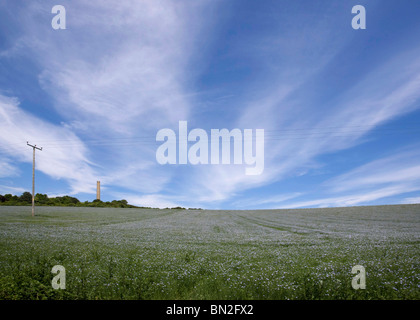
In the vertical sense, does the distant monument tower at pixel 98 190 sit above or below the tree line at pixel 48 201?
above

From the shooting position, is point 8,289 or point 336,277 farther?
point 336,277

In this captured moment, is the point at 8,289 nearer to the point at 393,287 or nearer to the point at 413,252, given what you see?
the point at 393,287

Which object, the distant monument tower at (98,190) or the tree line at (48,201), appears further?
the distant monument tower at (98,190)

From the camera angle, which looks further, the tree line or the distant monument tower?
the distant monument tower

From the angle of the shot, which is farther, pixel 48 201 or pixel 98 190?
pixel 98 190

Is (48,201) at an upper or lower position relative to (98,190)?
lower

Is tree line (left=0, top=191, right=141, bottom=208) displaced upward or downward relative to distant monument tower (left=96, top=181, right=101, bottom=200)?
downward

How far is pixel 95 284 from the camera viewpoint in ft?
33.7
